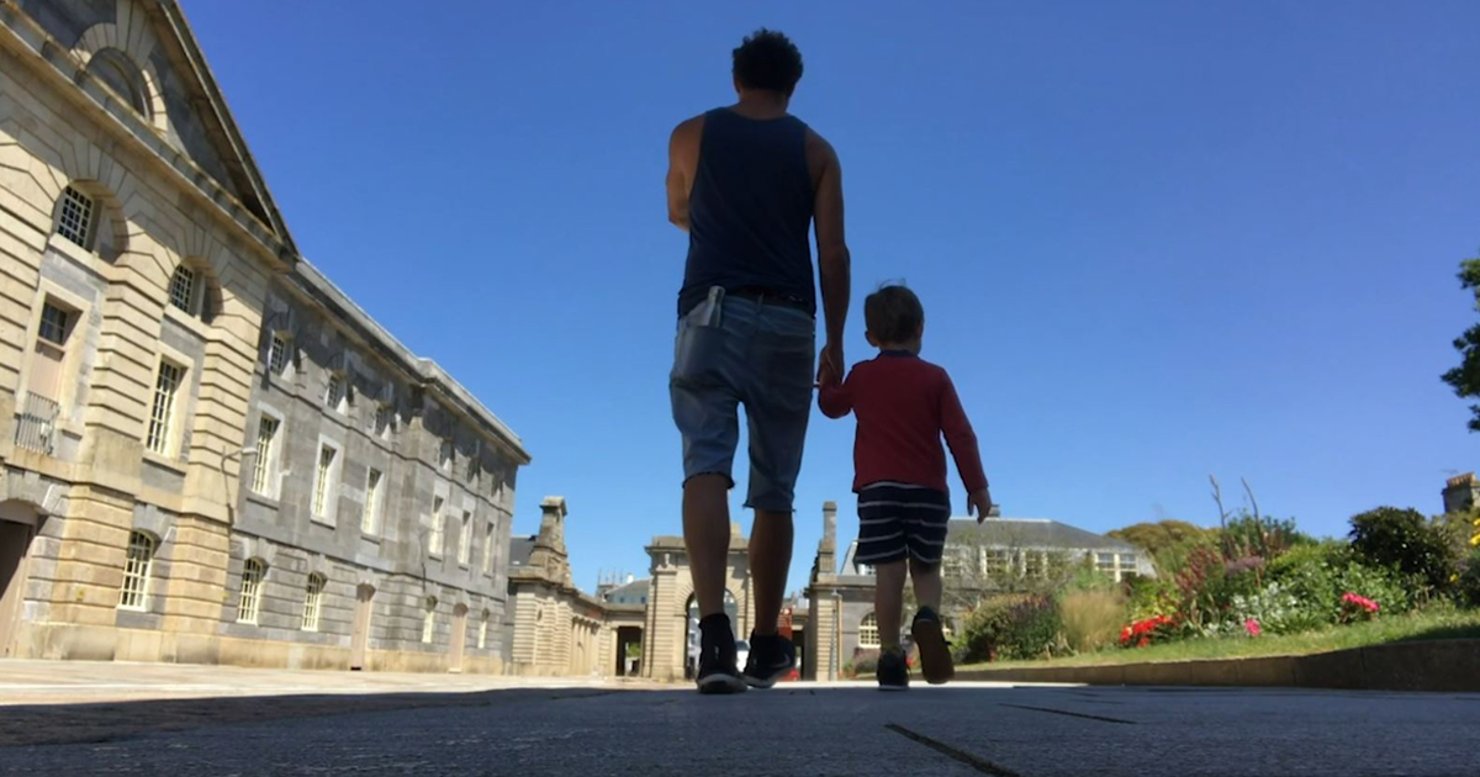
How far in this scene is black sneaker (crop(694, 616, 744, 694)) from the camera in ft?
10.1

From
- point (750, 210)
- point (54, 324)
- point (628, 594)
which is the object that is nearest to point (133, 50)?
point (54, 324)

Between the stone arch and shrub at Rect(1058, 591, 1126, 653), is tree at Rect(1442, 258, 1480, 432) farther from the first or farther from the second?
the stone arch

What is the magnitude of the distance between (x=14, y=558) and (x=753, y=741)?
17.9 m

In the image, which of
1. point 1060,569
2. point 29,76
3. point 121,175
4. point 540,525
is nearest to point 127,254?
point 121,175

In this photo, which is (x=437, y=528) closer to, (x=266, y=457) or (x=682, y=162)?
(x=266, y=457)

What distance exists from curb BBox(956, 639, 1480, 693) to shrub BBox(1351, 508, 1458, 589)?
503 cm

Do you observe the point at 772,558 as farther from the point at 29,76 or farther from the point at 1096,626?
the point at 29,76

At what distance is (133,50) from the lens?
57.2 feet

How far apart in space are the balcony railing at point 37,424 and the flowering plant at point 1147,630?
52.9ft

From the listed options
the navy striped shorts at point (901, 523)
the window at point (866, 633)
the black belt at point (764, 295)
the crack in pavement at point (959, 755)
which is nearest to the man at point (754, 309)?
the black belt at point (764, 295)

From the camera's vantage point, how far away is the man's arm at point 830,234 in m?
3.92

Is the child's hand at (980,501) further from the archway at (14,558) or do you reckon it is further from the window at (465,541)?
the window at (465,541)

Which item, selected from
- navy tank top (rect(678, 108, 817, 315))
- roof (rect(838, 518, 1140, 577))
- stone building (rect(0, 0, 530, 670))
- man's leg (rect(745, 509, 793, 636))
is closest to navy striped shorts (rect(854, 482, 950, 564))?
man's leg (rect(745, 509, 793, 636))

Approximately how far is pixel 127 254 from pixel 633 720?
61.6 ft
